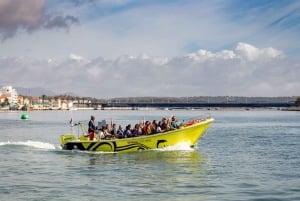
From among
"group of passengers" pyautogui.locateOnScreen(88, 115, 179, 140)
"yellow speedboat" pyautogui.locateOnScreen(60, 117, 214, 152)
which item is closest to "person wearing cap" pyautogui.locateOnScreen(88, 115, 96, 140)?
"group of passengers" pyautogui.locateOnScreen(88, 115, 179, 140)

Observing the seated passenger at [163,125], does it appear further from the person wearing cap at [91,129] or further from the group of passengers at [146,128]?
the person wearing cap at [91,129]

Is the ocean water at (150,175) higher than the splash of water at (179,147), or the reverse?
the splash of water at (179,147)

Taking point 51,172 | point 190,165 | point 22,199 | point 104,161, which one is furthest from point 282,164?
point 22,199

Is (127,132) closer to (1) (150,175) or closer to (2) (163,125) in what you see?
(2) (163,125)

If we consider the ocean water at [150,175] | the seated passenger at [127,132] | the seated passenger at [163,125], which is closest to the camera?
the ocean water at [150,175]

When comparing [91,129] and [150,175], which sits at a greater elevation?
[91,129]

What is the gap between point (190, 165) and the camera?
30.2 metres

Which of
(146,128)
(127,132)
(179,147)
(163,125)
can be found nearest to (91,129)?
(127,132)

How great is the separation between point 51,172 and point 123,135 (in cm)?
1005

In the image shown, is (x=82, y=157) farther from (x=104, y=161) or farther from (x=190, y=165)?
(x=190, y=165)

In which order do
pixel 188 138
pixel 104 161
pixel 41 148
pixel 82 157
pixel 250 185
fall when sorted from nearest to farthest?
1. pixel 250 185
2. pixel 104 161
3. pixel 82 157
4. pixel 188 138
5. pixel 41 148

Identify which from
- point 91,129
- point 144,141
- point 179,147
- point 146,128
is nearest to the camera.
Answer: point 144,141

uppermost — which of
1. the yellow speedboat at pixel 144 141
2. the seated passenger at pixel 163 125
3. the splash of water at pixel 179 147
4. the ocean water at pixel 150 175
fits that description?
the seated passenger at pixel 163 125

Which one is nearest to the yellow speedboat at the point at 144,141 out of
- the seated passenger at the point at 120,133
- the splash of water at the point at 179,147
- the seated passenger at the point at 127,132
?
the splash of water at the point at 179,147
